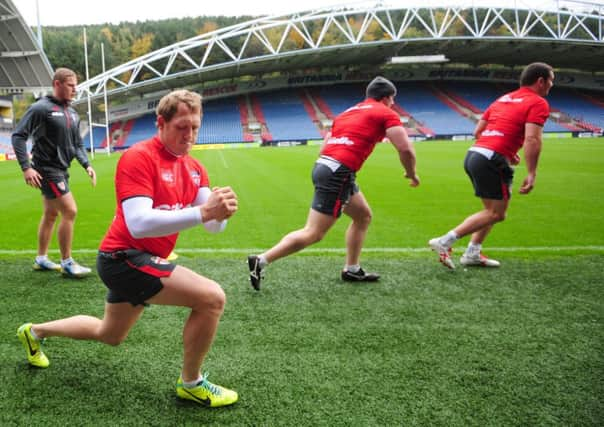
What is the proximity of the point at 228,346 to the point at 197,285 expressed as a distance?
1204mm

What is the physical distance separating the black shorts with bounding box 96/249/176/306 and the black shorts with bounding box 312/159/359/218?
2.31 m

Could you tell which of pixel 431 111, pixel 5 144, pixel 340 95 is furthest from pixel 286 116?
pixel 5 144

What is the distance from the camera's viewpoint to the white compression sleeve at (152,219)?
2068 millimetres

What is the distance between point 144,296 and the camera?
239 cm

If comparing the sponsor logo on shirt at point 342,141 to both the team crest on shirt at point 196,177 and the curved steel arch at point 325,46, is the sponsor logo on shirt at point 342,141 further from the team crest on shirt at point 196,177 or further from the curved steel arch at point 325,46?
the curved steel arch at point 325,46

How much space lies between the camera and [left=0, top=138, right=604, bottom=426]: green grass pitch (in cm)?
256

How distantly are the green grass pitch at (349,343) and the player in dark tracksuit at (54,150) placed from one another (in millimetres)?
599

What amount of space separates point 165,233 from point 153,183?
1.02 ft

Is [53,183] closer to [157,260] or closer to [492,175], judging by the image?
[157,260]

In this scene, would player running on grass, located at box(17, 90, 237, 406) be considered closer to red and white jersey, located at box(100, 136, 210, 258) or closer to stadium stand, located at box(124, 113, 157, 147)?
red and white jersey, located at box(100, 136, 210, 258)

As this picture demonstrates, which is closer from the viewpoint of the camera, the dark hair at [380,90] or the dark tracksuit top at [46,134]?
the dark hair at [380,90]

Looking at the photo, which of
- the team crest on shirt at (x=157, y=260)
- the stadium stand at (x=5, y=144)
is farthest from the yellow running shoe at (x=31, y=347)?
the stadium stand at (x=5, y=144)

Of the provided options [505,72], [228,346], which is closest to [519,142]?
[228,346]

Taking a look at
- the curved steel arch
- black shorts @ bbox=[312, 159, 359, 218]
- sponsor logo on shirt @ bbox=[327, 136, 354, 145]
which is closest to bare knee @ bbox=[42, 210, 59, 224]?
black shorts @ bbox=[312, 159, 359, 218]
